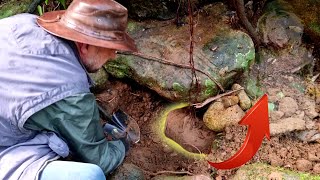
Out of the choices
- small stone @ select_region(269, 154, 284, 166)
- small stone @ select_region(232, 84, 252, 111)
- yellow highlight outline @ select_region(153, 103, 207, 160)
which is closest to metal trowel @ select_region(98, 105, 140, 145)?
yellow highlight outline @ select_region(153, 103, 207, 160)

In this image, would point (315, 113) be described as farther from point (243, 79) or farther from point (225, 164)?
point (225, 164)

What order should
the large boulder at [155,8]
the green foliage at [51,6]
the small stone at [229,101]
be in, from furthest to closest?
the green foliage at [51,6] → the large boulder at [155,8] → the small stone at [229,101]

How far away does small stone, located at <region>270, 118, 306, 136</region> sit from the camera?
3.04 m

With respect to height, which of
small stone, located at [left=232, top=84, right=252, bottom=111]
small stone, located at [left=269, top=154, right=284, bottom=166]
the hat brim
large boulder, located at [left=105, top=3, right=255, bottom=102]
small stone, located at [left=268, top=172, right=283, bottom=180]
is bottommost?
small stone, located at [left=269, top=154, right=284, bottom=166]

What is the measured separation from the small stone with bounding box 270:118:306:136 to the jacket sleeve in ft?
3.96

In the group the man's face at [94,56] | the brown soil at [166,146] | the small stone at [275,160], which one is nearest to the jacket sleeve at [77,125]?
the man's face at [94,56]

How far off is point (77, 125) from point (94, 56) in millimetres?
366

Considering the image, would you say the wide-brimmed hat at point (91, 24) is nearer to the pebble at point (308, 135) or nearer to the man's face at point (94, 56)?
the man's face at point (94, 56)

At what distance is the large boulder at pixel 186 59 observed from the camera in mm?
3189

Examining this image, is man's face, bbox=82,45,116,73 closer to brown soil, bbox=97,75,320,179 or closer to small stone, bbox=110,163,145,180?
small stone, bbox=110,163,145,180

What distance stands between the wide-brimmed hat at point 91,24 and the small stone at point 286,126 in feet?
4.21

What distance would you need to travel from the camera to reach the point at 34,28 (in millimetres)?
2193

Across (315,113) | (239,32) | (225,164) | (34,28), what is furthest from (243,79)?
(34,28)

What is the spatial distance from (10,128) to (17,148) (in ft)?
0.41
